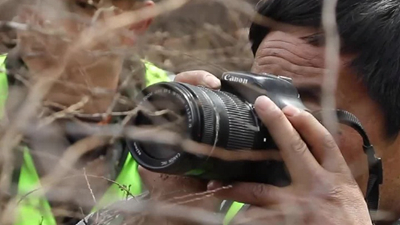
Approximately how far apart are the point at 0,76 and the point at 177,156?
52 cm

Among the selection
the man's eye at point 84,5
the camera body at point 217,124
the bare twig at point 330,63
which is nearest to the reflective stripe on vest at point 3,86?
the man's eye at point 84,5

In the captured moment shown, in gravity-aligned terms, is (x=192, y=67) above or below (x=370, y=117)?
below

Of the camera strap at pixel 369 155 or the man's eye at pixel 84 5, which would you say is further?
the man's eye at pixel 84 5

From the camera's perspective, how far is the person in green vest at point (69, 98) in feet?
3.80

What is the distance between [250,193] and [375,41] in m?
0.35

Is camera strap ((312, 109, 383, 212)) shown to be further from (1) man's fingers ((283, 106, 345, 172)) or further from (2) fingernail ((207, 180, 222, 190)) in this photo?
(2) fingernail ((207, 180, 222, 190))

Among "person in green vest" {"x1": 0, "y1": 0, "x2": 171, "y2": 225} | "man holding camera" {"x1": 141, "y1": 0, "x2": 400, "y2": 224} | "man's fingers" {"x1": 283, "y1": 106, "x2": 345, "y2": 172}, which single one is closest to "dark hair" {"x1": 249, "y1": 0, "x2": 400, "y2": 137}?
"man holding camera" {"x1": 141, "y1": 0, "x2": 400, "y2": 224}

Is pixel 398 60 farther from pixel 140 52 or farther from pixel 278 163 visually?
pixel 140 52

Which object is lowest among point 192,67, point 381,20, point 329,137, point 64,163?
point 192,67

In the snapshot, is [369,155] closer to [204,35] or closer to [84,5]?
[84,5]

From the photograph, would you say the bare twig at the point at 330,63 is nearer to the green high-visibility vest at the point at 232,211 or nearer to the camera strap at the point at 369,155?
the camera strap at the point at 369,155

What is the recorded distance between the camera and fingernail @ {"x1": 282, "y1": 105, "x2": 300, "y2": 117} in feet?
3.53

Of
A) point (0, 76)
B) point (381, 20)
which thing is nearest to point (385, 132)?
point (381, 20)

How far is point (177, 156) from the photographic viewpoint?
1011 mm
